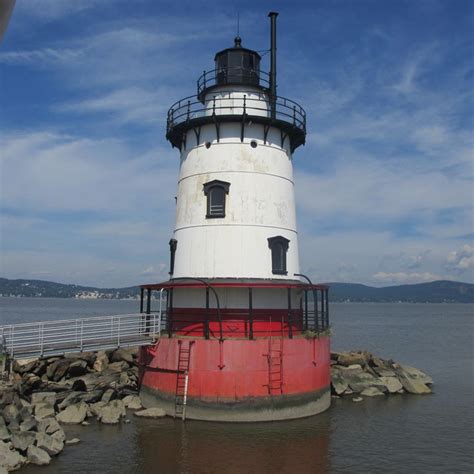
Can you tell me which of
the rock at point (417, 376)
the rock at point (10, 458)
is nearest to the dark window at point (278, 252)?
the rock at point (417, 376)

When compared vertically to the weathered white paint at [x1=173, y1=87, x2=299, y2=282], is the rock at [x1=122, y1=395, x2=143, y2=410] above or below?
below

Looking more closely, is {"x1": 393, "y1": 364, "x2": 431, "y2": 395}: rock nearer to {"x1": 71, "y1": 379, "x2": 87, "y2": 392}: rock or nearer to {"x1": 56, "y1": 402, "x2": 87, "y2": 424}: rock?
{"x1": 71, "y1": 379, "x2": 87, "y2": 392}: rock

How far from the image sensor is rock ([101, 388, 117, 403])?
1972cm

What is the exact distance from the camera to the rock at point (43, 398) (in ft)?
61.6

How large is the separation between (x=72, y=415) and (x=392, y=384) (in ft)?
46.2

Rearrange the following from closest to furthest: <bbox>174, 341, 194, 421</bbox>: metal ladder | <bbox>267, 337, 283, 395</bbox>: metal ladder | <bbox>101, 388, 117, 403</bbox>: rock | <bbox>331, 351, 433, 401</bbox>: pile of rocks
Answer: <bbox>267, 337, 283, 395</bbox>: metal ladder → <bbox>174, 341, 194, 421</bbox>: metal ladder → <bbox>101, 388, 117, 403</bbox>: rock → <bbox>331, 351, 433, 401</bbox>: pile of rocks

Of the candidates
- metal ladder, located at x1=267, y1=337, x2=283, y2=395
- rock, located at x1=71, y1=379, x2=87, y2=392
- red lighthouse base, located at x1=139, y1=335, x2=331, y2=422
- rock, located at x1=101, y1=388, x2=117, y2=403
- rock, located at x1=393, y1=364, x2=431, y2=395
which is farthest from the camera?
rock, located at x1=393, y1=364, x2=431, y2=395

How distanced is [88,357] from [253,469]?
12541 mm

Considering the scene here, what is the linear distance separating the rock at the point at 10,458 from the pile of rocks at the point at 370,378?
13377 millimetres

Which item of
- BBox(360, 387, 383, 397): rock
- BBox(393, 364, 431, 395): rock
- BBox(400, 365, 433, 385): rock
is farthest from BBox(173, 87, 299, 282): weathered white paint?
BBox(400, 365, 433, 385): rock

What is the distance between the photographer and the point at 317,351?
20281 mm

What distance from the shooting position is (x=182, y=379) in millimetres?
19078

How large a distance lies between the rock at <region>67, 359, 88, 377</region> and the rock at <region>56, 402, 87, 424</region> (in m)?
4.63

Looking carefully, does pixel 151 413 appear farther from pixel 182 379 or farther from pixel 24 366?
pixel 24 366
